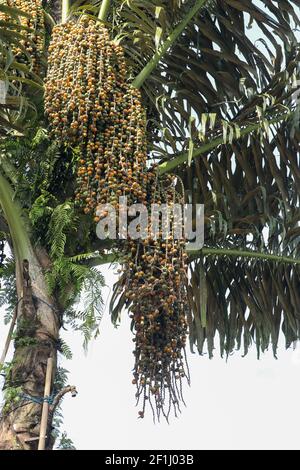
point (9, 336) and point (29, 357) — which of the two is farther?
point (9, 336)

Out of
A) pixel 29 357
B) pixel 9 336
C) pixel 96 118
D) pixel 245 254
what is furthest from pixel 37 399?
pixel 245 254

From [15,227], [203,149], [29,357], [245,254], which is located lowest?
[29,357]

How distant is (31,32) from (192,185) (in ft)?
4.86

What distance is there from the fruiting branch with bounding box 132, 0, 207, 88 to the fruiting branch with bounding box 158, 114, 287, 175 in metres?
0.50

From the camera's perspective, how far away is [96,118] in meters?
5.08

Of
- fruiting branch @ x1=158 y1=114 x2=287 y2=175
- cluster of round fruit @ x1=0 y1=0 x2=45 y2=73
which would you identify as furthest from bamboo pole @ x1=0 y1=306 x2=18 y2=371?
cluster of round fruit @ x1=0 y1=0 x2=45 y2=73

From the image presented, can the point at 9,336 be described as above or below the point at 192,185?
below

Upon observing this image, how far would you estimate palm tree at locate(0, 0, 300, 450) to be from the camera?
5316mm

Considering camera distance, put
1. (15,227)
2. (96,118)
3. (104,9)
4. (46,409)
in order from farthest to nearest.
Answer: (104,9) < (15,227) < (96,118) < (46,409)

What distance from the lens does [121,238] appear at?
510 cm

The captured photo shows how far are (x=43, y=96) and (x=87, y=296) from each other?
119 centimetres
